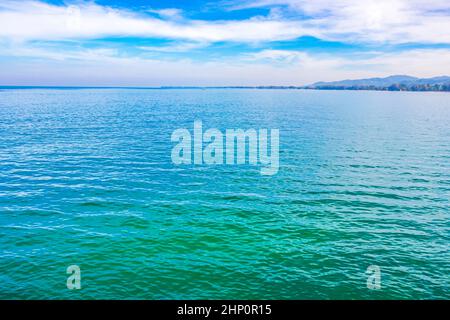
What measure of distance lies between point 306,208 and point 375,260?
12.5 m

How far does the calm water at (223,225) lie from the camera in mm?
29875

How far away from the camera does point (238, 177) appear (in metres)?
57.9

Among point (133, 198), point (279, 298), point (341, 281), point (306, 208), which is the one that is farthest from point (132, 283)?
point (306, 208)

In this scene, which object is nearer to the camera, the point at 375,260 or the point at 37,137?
the point at 375,260

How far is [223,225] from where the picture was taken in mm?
40500

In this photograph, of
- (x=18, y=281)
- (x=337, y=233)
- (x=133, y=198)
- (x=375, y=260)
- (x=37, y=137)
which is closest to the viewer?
(x=18, y=281)

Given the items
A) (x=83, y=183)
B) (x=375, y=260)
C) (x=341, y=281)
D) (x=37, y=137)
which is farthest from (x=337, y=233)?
(x=37, y=137)

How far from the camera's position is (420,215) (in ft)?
140

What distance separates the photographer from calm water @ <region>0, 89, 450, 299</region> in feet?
98.0

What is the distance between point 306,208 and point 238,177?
50.2 ft

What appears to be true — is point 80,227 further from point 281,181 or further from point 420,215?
point 420,215

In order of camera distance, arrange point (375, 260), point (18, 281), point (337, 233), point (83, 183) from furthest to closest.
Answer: point (83, 183), point (337, 233), point (375, 260), point (18, 281)

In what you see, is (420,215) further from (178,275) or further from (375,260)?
(178,275)

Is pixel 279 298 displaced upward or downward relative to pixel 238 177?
downward
